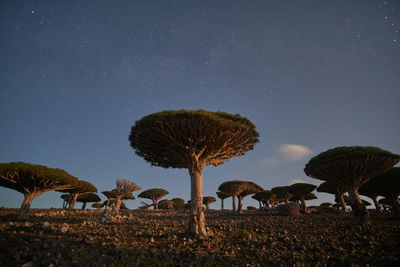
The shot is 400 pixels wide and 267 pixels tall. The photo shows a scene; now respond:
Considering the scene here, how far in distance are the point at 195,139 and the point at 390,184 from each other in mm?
27594

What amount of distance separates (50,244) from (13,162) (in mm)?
16506

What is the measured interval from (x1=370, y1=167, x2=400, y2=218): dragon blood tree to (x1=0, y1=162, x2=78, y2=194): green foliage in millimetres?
39279

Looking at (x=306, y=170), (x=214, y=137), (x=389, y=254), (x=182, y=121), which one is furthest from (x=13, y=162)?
(x=306, y=170)

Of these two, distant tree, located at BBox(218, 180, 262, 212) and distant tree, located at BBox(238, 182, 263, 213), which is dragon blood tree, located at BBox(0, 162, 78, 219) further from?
distant tree, located at BBox(238, 182, 263, 213)

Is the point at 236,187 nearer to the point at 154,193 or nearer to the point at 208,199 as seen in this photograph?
the point at 154,193

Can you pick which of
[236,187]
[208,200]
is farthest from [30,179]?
[208,200]

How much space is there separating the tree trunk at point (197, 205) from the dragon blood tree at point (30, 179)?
17.0m

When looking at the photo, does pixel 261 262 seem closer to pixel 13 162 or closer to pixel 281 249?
pixel 281 249

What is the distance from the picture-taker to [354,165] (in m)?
16.6

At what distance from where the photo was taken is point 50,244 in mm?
8039

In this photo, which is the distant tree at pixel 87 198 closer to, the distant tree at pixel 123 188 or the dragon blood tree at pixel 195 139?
the distant tree at pixel 123 188

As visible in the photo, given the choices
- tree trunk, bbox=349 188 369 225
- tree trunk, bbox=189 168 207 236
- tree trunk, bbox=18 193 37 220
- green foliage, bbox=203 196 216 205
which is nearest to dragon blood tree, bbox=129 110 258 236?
tree trunk, bbox=189 168 207 236

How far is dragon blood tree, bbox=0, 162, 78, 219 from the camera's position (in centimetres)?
1775

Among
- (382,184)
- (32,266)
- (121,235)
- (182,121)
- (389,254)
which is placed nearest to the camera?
(32,266)
